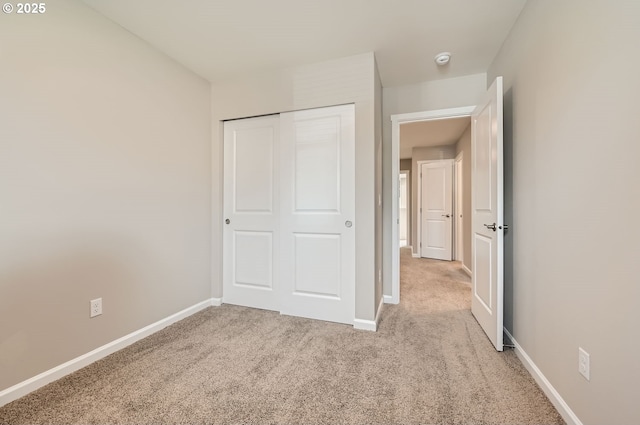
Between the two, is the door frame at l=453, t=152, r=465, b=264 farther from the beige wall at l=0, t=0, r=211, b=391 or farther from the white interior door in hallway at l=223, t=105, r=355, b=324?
the beige wall at l=0, t=0, r=211, b=391

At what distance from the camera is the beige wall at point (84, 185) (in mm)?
1438

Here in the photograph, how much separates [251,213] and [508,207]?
2334 mm

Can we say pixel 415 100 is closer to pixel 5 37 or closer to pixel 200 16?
pixel 200 16

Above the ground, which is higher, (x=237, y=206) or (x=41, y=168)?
(x=41, y=168)

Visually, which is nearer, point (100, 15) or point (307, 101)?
point (100, 15)

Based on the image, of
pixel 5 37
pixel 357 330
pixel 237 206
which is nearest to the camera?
pixel 5 37

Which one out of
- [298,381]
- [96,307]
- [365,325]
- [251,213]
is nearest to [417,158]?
[251,213]

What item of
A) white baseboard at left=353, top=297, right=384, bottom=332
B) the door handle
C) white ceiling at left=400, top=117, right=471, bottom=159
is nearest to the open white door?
the door handle

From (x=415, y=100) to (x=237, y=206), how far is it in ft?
7.41

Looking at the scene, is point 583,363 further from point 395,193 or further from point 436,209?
point 436,209

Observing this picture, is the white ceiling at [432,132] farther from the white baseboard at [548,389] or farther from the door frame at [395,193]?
the white baseboard at [548,389]

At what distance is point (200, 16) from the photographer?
1.85m

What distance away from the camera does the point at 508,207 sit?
205 centimetres

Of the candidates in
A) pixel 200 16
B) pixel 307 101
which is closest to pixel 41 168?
pixel 200 16
